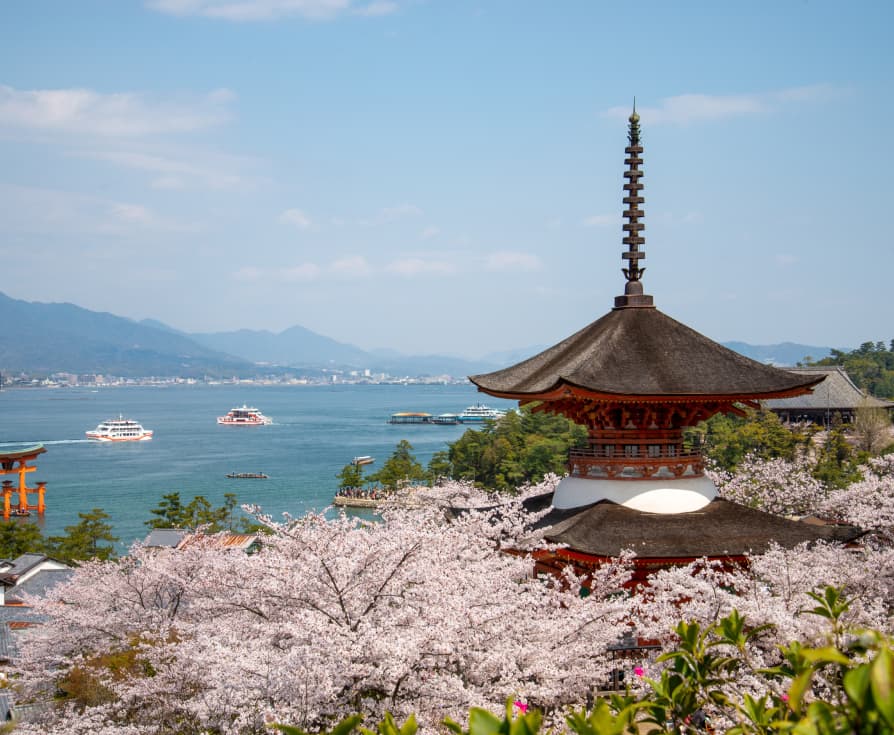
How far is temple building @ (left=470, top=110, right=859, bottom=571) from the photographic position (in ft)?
38.3

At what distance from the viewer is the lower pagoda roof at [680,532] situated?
11438 mm

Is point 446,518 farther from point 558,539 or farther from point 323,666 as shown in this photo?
point 323,666

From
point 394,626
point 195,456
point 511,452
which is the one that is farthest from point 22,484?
point 394,626

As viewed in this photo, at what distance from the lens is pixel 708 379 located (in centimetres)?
1234

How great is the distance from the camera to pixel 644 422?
12633 millimetres

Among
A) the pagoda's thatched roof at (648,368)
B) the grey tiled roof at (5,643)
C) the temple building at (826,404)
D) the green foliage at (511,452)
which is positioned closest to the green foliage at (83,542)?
the grey tiled roof at (5,643)

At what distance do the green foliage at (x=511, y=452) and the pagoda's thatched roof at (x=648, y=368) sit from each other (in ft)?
95.7

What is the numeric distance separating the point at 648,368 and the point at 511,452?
3584cm

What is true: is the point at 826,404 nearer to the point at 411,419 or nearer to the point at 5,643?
the point at 5,643

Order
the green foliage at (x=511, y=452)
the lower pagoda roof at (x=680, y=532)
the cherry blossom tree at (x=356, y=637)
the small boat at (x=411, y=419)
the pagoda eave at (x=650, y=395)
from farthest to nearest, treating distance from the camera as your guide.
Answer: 1. the small boat at (x=411, y=419)
2. the green foliage at (x=511, y=452)
3. the pagoda eave at (x=650, y=395)
4. the lower pagoda roof at (x=680, y=532)
5. the cherry blossom tree at (x=356, y=637)

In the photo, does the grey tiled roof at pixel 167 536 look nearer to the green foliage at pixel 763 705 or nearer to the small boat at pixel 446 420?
the green foliage at pixel 763 705

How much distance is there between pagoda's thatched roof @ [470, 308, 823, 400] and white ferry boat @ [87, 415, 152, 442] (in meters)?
98.9

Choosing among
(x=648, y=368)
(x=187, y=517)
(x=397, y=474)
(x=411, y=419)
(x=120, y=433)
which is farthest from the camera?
(x=411, y=419)

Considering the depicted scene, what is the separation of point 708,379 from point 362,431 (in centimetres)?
10634
